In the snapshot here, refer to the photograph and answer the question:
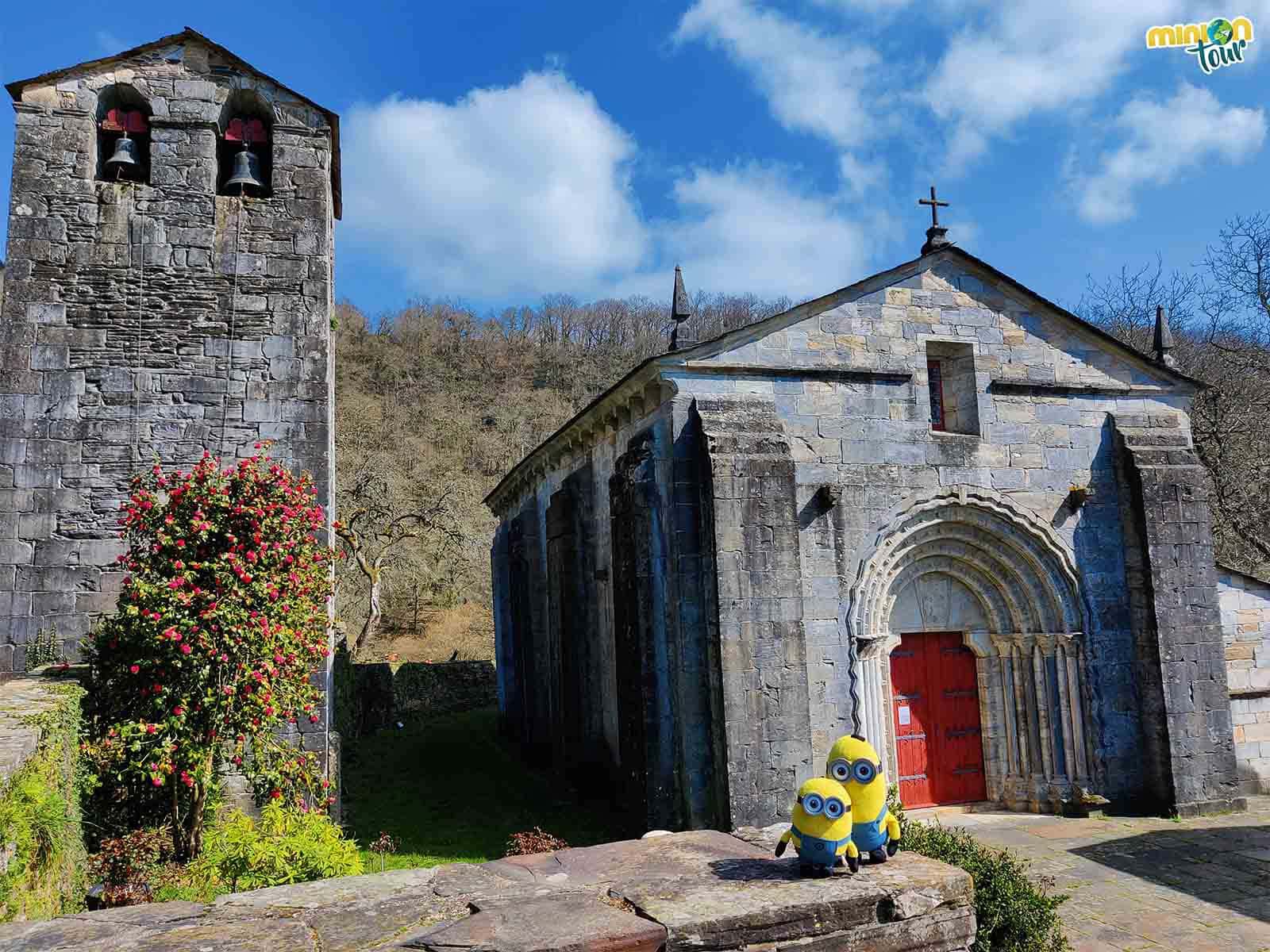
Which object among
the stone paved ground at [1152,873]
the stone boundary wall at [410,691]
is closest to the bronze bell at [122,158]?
the stone boundary wall at [410,691]

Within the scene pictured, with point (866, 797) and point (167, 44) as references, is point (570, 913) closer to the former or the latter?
point (866, 797)

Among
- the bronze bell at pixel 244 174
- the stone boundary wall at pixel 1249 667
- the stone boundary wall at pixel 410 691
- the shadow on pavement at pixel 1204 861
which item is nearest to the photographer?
the shadow on pavement at pixel 1204 861

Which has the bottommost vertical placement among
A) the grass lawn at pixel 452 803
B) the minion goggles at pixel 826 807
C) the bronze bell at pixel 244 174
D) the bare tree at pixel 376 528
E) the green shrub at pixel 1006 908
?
the grass lawn at pixel 452 803

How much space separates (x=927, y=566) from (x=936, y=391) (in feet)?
8.15

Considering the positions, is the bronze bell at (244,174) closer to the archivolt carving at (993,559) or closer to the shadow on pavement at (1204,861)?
the archivolt carving at (993,559)

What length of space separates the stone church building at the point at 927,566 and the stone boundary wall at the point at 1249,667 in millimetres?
36

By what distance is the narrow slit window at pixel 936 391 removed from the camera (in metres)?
12.1

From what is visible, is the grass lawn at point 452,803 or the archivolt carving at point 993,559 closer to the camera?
the grass lawn at point 452,803

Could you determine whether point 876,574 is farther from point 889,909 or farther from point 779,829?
point 889,909

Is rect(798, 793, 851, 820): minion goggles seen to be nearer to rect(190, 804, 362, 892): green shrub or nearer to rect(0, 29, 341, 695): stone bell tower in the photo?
rect(190, 804, 362, 892): green shrub

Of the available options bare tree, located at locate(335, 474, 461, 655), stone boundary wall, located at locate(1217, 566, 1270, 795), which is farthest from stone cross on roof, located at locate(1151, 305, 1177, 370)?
bare tree, located at locate(335, 474, 461, 655)

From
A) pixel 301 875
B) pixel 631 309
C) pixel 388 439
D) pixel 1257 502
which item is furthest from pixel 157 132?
pixel 631 309

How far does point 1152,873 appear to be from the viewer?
28.9 ft

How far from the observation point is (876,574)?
1090cm
